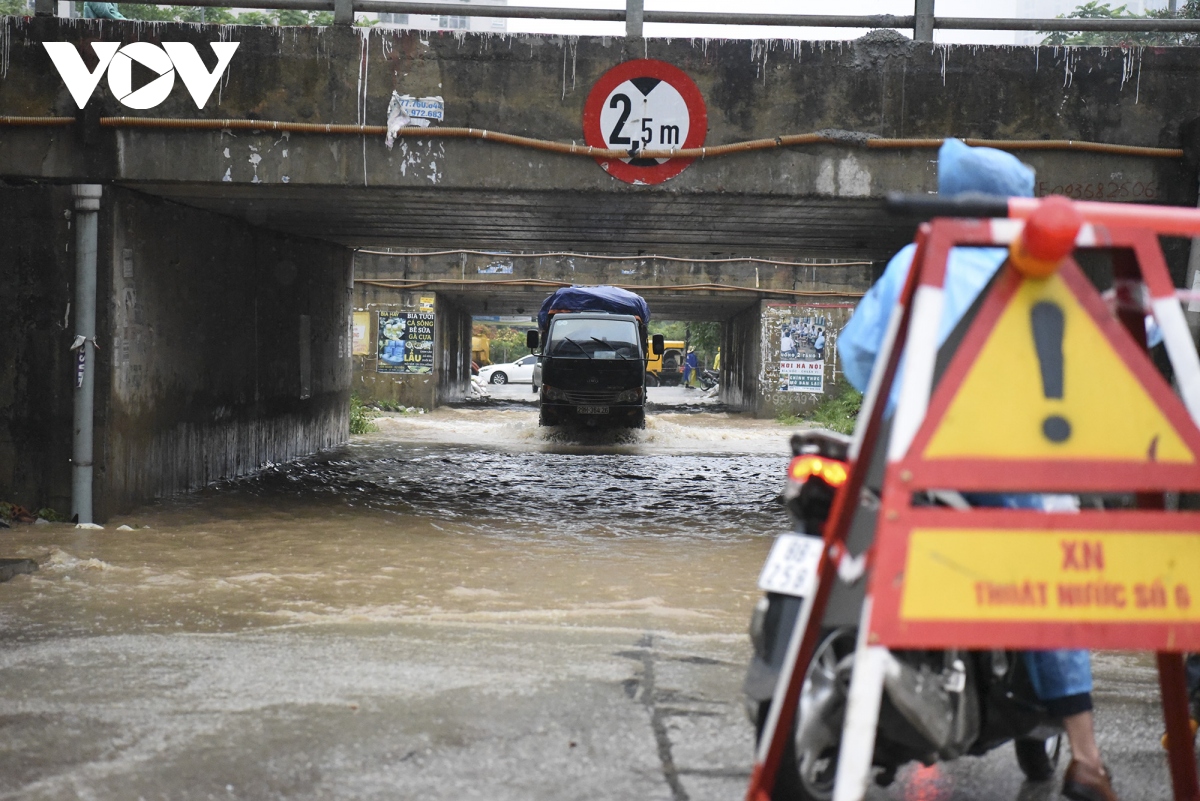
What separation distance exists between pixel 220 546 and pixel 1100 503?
6110 millimetres

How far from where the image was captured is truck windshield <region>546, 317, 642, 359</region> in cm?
2030

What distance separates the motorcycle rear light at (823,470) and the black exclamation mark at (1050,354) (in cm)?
58

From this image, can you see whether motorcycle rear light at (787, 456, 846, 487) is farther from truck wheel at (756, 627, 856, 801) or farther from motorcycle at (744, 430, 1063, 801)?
truck wheel at (756, 627, 856, 801)

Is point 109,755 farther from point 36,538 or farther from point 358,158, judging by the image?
point 358,158

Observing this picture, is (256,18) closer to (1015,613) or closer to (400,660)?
(400,660)

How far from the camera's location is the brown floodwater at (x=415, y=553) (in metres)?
5.92

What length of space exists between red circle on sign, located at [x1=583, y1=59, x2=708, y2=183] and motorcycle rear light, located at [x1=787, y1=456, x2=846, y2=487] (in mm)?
5728

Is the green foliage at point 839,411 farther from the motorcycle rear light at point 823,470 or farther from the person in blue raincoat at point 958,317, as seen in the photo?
the motorcycle rear light at point 823,470

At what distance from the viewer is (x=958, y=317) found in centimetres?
290

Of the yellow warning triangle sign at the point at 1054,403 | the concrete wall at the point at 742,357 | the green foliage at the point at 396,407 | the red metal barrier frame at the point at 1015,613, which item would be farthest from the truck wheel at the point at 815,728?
the concrete wall at the point at 742,357

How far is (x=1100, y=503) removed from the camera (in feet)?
10.9

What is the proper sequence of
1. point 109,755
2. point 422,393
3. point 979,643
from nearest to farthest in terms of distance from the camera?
point 979,643 → point 109,755 → point 422,393

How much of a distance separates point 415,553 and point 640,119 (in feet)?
11.3

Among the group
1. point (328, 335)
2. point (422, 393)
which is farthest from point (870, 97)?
point (422, 393)
